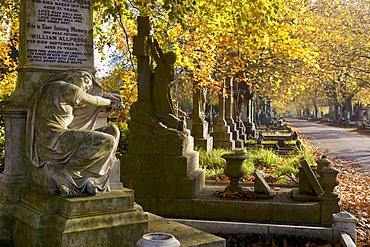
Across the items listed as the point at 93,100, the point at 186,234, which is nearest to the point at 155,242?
the point at 186,234

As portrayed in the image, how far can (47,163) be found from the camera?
214 inches

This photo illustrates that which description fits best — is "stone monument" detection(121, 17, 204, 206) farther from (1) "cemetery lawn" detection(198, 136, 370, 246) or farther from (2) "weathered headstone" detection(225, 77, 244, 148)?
(2) "weathered headstone" detection(225, 77, 244, 148)

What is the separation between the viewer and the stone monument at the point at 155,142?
373 inches

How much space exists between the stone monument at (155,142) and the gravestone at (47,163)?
345 centimetres

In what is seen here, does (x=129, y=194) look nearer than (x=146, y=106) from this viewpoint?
Yes

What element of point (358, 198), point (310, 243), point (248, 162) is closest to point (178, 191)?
point (310, 243)

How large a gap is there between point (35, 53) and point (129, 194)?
90.3 inches

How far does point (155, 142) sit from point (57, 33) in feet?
13.9

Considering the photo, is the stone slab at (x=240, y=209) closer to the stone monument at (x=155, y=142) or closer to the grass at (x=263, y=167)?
the stone monument at (x=155, y=142)

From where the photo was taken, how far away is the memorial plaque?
579 cm

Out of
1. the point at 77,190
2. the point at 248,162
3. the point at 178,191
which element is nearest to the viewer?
the point at 77,190

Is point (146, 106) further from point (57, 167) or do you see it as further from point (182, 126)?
point (57, 167)

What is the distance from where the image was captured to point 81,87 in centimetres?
581

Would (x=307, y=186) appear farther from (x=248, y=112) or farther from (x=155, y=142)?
(x=248, y=112)
